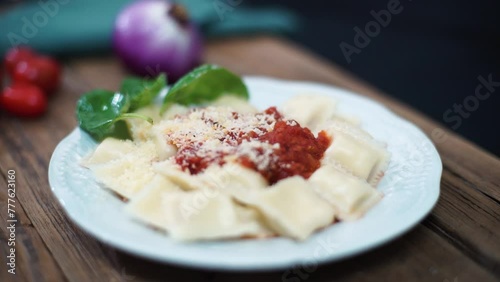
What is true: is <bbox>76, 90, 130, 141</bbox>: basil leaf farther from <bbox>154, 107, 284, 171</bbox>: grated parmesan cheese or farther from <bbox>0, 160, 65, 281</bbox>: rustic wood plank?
<bbox>0, 160, 65, 281</bbox>: rustic wood plank

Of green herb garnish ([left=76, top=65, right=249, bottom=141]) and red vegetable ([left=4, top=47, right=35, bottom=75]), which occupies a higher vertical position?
green herb garnish ([left=76, top=65, right=249, bottom=141])

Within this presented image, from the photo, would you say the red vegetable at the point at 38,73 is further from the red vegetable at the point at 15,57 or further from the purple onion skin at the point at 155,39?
the purple onion skin at the point at 155,39

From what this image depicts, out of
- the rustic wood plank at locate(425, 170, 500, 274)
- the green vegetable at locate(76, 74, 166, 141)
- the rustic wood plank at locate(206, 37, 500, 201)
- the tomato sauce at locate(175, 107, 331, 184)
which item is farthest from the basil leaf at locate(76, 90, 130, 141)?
the rustic wood plank at locate(206, 37, 500, 201)

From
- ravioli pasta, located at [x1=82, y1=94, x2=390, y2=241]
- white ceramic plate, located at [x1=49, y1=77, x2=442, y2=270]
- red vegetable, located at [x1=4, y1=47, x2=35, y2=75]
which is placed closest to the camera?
white ceramic plate, located at [x1=49, y1=77, x2=442, y2=270]

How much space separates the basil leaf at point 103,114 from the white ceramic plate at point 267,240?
0.17ft

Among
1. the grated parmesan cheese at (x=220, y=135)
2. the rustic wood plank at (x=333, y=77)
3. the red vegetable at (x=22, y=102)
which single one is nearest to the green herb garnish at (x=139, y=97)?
the grated parmesan cheese at (x=220, y=135)

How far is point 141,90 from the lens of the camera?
2.33 metres

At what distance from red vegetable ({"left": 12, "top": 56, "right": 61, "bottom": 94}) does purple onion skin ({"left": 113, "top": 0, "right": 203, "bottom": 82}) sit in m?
0.45

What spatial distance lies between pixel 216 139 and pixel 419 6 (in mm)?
4817

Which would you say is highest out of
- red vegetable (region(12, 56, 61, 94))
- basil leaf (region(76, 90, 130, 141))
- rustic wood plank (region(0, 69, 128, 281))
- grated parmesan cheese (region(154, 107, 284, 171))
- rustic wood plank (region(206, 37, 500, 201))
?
grated parmesan cheese (region(154, 107, 284, 171))

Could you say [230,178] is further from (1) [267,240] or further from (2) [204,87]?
(2) [204,87]

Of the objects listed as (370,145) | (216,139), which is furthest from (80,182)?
(370,145)

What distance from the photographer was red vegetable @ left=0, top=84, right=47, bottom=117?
2.76 metres

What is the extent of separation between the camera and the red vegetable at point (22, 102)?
9.04 ft
